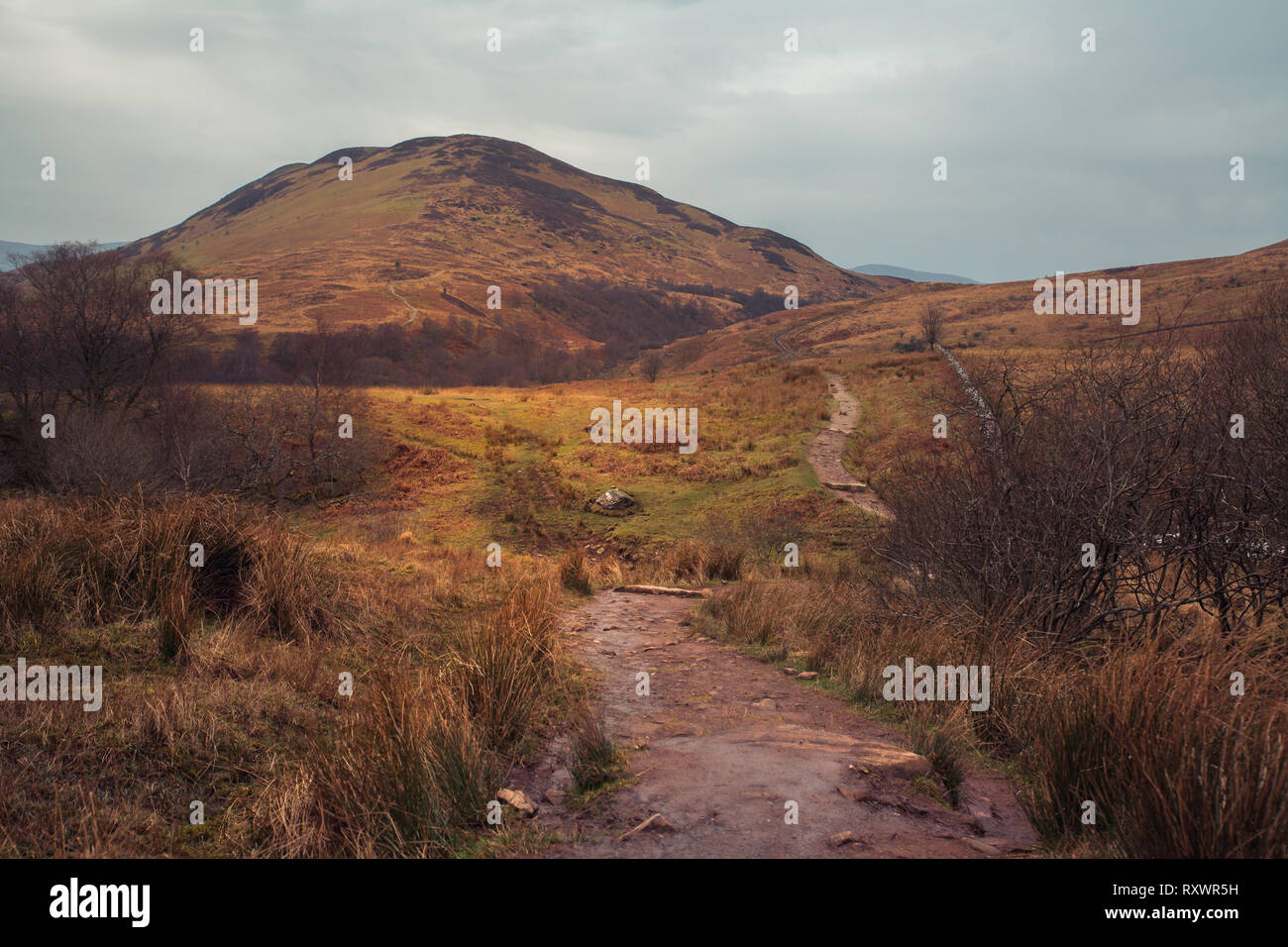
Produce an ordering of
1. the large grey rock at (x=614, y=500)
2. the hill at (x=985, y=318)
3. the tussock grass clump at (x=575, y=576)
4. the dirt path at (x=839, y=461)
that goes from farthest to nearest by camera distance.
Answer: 1. the hill at (x=985, y=318)
2. the large grey rock at (x=614, y=500)
3. the dirt path at (x=839, y=461)
4. the tussock grass clump at (x=575, y=576)

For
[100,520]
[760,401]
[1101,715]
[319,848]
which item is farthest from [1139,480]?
[760,401]

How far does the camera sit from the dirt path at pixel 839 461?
60.2 feet

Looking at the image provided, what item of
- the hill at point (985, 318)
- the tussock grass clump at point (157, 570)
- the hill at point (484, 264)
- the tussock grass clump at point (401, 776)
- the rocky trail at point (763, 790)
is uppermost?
the hill at point (484, 264)

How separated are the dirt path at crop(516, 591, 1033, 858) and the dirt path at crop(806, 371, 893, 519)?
10.7 meters

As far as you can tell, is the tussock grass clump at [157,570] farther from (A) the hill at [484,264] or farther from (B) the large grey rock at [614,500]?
(A) the hill at [484,264]

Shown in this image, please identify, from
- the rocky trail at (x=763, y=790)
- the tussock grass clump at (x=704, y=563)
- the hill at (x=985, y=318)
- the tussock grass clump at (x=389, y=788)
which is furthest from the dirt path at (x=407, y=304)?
the tussock grass clump at (x=389, y=788)

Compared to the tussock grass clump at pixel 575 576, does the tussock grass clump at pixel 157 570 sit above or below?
above

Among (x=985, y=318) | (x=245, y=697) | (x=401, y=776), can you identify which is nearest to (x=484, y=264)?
(x=985, y=318)

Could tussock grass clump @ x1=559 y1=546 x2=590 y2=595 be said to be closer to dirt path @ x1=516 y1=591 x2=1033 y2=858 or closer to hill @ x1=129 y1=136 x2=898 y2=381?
dirt path @ x1=516 y1=591 x2=1033 y2=858

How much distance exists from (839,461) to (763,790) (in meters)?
19.4

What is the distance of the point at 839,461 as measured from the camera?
72.5 feet

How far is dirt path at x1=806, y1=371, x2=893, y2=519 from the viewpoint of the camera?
18.3 m
